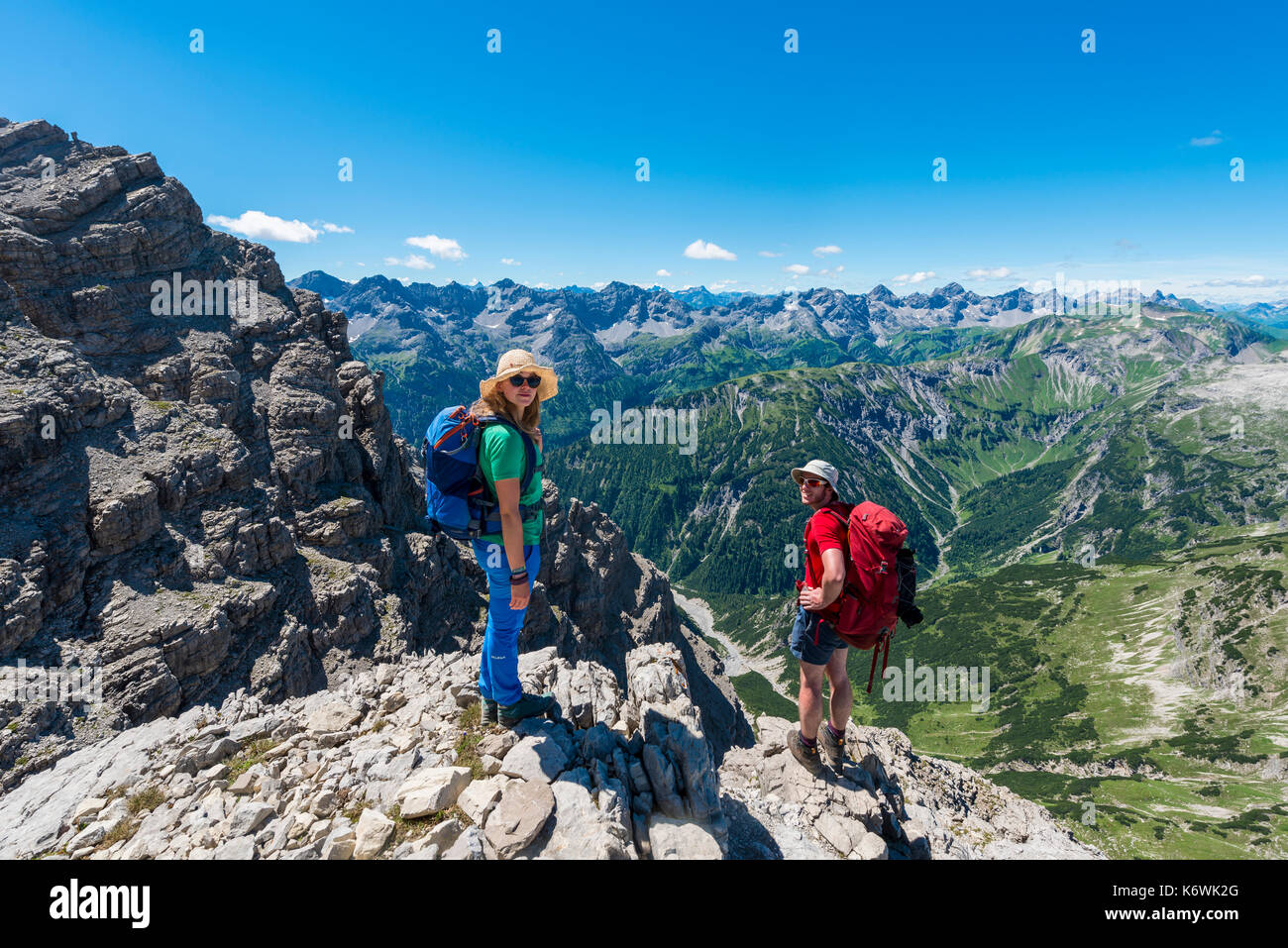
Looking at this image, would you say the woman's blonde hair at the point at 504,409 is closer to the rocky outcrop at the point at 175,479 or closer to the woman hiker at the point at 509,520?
the woman hiker at the point at 509,520

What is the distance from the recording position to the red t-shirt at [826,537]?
10.5 meters

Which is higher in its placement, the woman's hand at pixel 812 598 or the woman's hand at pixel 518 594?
the woman's hand at pixel 518 594

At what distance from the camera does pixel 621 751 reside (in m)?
10.6

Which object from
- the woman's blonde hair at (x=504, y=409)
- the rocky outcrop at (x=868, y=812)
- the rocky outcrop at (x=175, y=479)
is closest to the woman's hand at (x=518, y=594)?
the woman's blonde hair at (x=504, y=409)

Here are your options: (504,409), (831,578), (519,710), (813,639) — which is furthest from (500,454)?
(813,639)

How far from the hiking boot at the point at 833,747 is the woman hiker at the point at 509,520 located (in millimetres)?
8240

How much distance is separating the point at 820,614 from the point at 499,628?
6969 mm

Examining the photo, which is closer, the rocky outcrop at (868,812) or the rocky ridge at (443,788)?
the rocky ridge at (443,788)

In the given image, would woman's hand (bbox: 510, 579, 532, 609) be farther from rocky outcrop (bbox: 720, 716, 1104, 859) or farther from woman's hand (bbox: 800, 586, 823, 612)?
rocky outcrop (bbox: 720, 716, 1104, 859)

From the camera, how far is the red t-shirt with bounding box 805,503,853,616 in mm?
10531
